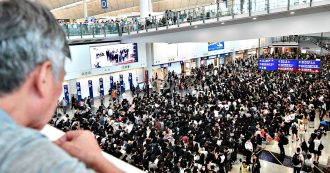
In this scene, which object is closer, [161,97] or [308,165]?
[308,165]

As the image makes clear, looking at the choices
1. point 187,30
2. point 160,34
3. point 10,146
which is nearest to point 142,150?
point 10,146

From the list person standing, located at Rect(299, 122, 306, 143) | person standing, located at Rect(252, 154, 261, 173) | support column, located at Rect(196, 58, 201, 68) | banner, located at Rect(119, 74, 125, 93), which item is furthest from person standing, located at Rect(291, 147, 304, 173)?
support column, located at Rect(196, 58, 201, 68)

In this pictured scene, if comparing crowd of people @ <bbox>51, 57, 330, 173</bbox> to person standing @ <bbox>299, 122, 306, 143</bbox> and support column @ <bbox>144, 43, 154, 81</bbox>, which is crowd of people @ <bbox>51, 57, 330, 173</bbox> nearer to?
person standing @ <bbox>299, 122, 306, 143</bbox>

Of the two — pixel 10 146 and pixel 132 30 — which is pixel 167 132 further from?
pixel 132 30

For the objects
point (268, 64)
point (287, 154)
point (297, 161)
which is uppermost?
point (268, 64)

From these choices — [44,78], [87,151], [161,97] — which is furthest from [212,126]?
[44,78]

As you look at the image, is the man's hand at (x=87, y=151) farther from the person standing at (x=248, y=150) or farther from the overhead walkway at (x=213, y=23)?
the overhead walkway at (x=213, y=23)

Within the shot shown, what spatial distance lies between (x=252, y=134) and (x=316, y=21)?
6.50 meters

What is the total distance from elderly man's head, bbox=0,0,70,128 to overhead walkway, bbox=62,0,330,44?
1487cm

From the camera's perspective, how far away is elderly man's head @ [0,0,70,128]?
0.78 metres

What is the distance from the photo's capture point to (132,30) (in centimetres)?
2711

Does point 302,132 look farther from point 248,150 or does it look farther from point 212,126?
point 212,126

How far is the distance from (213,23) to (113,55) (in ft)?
38.2

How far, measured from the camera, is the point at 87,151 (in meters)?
0.89
